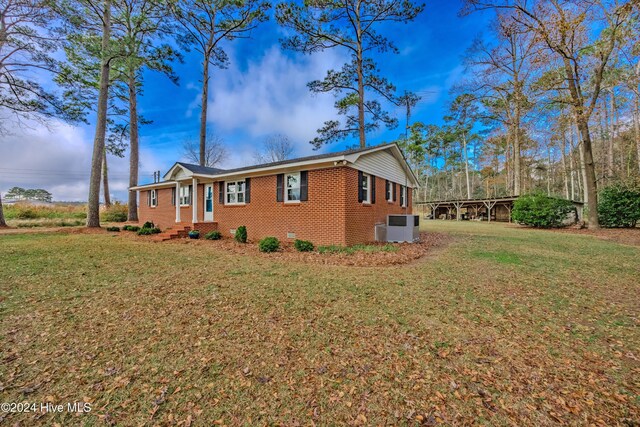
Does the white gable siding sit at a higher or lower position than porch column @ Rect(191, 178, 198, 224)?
higher

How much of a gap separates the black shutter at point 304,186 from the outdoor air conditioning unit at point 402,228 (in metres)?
3.92

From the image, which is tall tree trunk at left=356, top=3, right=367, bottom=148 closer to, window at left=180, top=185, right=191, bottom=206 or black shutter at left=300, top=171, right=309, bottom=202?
black shutter at left=300, top=171, right=309, bottom=202

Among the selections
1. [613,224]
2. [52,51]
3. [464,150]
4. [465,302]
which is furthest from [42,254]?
[464,150]

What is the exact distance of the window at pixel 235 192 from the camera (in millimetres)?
11433

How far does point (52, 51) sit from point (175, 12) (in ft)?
23.0

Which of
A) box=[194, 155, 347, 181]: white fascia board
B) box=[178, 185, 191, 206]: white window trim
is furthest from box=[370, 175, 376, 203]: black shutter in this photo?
box=[178, 185, 191, 206]: white window trim

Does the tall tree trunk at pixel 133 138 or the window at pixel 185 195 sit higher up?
the tall tree trunk at pixel 133 138

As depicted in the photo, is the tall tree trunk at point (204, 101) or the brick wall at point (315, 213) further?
the tall tree trunk at point (204, 101)

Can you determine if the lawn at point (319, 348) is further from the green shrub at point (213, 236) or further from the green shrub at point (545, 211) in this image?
the green shrub at point (545, 211)

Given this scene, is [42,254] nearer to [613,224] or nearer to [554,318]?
[554,318]

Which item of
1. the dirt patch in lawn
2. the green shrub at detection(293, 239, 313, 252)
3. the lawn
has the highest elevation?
the green shrub at detection(293, 239, 313, 252)

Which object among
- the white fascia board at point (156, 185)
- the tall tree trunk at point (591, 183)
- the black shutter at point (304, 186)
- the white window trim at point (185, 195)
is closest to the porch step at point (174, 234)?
the white window trim at point (185, 195)

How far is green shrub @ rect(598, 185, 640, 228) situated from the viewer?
567 inches

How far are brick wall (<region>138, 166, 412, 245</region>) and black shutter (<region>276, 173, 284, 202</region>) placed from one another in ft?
0.61
